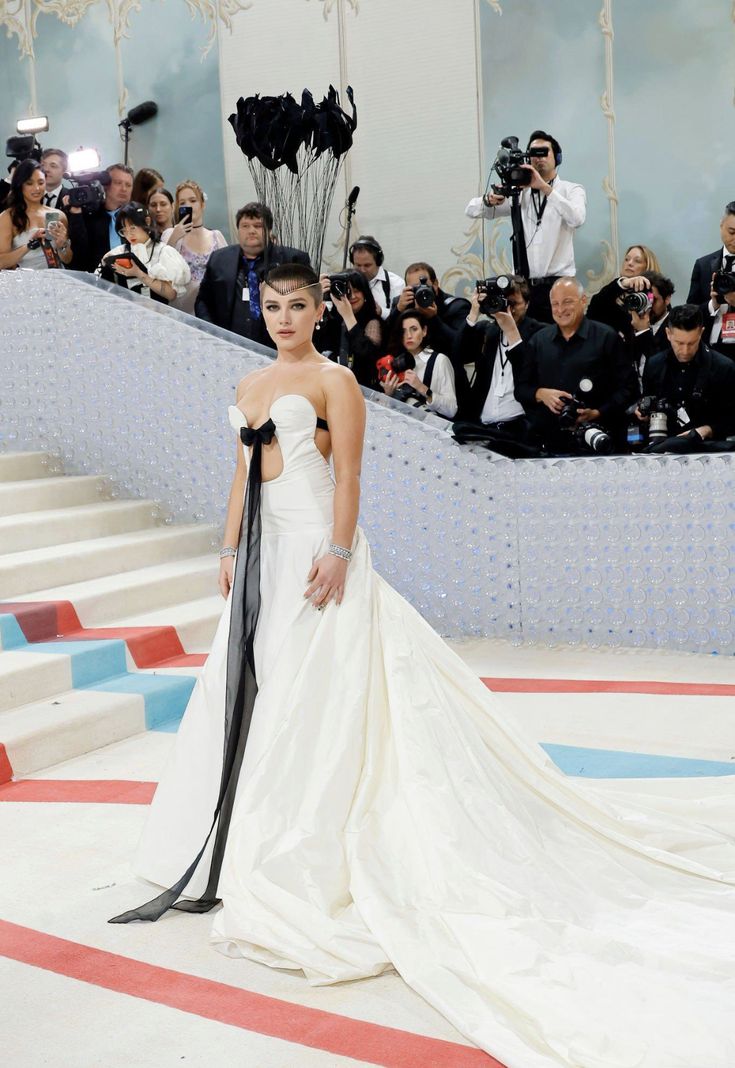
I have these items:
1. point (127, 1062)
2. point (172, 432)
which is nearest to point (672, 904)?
point (127, 1062)

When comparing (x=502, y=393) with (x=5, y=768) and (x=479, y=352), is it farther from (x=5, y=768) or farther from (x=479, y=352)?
(x=5, y=768)

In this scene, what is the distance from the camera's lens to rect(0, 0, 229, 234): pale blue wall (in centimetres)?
844

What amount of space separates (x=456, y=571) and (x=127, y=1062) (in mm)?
3349

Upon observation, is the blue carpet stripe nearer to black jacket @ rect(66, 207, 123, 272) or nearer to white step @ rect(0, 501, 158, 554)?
white step @ rect(0, 501, 158, 554)

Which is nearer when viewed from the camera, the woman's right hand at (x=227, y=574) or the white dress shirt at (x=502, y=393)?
the woman's right hand at (x=227, y=574)

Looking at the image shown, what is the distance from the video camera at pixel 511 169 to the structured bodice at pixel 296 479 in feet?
11.1

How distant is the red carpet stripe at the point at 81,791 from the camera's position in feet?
11.4

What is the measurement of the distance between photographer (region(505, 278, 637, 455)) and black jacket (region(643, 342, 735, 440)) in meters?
0.26

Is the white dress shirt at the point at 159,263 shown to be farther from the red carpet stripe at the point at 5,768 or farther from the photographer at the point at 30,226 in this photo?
the red carpet stripe at the point at 5,768

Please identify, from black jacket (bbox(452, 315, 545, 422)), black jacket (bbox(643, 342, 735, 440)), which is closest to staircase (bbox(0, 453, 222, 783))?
black jacket (bbox(452, 315, 545, 422))

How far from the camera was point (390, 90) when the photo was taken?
7945 millimetres

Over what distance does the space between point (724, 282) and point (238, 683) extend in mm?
3270

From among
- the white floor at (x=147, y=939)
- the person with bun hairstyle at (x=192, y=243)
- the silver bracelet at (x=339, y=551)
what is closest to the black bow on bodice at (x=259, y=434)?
the silver bracelet at (x=339, y=551)

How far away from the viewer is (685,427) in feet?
16.8
